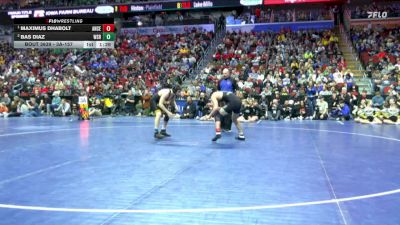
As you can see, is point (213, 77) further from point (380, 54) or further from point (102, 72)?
point (380, 54)

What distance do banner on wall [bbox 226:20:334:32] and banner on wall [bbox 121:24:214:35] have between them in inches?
68.0

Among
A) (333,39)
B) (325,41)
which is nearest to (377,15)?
(333,39)

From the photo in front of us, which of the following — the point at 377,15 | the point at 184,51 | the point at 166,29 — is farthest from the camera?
the point at 166,29

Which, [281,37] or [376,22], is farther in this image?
[376,22]

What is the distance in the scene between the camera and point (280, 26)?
25.3m

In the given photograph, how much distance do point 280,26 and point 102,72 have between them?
1072cm

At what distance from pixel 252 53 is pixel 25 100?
11568 mm

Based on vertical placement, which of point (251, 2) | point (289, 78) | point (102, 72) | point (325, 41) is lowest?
point (289, 78)

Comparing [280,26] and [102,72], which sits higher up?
[280,26]

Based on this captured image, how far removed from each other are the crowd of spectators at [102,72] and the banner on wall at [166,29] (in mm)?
543

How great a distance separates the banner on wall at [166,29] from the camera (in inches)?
1079

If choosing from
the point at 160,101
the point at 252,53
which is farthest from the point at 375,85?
the point at 160,101

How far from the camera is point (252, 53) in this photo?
2241 centimetres
